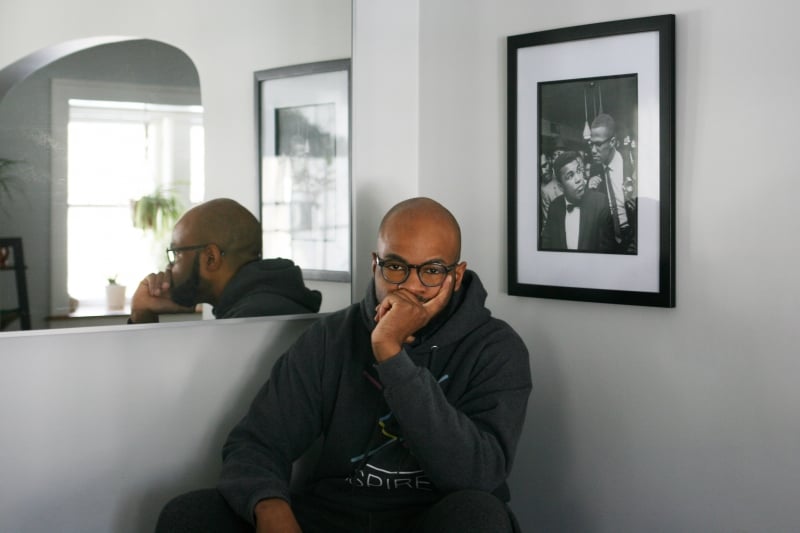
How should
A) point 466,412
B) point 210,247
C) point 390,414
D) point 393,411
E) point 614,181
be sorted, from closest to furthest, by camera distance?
point 393,411
point 466,412
point 390,414
point 614,181
point 210,247

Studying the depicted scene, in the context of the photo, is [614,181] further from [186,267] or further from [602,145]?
[186,267]

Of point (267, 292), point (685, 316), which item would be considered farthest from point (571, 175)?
point (267, 292)

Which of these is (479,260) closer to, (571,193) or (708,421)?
(571,193)

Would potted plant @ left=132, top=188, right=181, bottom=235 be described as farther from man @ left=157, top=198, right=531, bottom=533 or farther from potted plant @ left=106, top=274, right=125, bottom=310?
man @ left=157, top=198, right=531, bottom=533

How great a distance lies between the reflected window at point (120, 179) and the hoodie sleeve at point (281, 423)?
1.35 feet

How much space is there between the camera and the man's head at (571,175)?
80.6 inches

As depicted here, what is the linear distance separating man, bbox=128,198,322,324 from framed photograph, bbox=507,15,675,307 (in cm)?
63

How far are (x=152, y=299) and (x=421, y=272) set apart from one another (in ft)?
2.22

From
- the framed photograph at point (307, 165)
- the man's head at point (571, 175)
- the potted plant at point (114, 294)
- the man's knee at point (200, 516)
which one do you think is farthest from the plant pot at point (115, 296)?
Result: the man's head at point (571, 175)

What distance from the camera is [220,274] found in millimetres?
2117

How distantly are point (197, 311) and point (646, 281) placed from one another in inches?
43.4

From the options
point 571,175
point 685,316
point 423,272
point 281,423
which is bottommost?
point 281,423

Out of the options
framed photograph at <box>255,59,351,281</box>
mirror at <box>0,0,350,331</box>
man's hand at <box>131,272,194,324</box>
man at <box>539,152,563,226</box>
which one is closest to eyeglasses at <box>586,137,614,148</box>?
man at <box>539,152,563,226</box>

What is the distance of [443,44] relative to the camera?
2.33m
